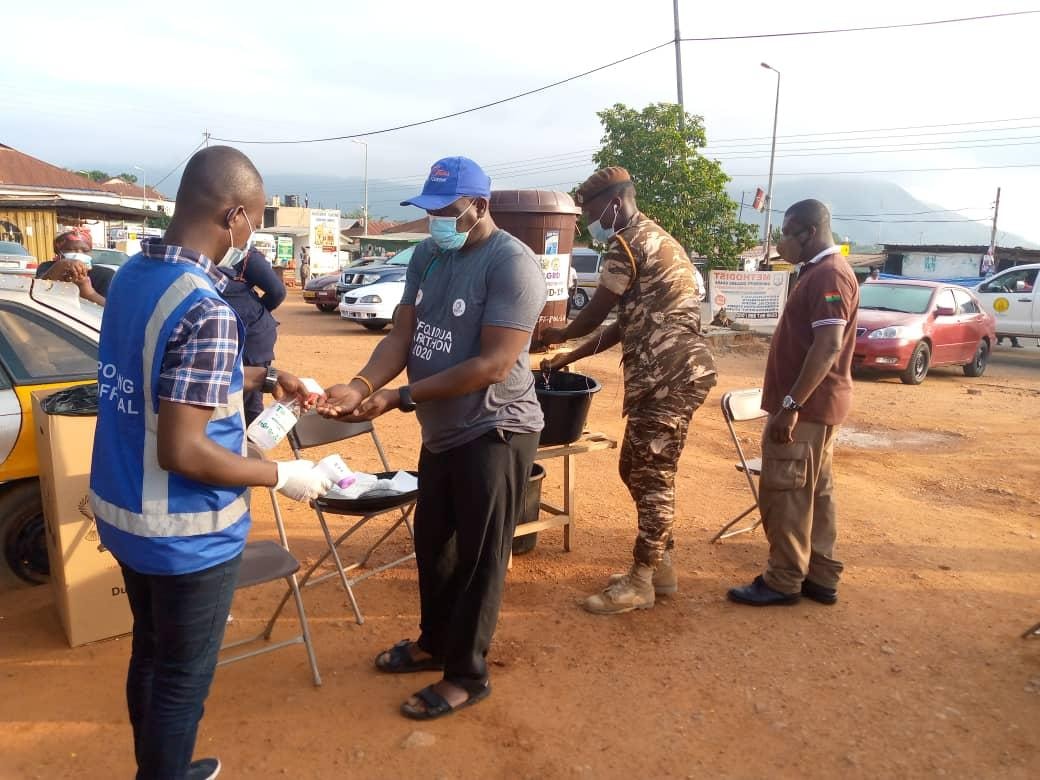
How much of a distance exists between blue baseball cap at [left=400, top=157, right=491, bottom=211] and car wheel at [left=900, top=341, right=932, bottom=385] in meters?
10.5

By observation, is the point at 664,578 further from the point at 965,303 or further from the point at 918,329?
the point at 965,303

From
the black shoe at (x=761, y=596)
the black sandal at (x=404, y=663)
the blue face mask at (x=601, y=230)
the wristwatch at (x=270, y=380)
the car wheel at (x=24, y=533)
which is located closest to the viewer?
the wristwatch at (x=270, y=380)

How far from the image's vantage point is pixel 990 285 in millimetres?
15852

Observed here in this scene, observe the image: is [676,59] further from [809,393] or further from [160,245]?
[160,245]

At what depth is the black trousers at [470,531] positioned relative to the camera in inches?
115

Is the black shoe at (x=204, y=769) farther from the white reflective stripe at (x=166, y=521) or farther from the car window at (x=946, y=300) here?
the car window at (x=946, y=300)

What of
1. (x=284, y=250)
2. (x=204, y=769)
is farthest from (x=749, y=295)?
(x=284, y=250)

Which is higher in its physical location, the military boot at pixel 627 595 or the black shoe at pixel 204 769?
the military boot at pixel 627 595

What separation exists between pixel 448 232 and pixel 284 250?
114ft

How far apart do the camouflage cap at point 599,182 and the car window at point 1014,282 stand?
14.7m

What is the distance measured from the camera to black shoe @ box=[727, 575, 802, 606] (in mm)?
4105

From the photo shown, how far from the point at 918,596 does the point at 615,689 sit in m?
2.04

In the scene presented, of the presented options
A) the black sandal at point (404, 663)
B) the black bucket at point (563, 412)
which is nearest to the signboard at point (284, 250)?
the black bucket at point (563, 412)

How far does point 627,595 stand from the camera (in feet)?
13.1
